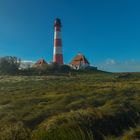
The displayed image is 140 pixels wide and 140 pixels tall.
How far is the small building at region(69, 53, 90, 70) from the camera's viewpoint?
136 meters

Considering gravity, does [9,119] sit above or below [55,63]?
below

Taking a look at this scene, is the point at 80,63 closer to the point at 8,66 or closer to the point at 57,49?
the point at 57,49

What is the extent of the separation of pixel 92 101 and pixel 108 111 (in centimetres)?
486

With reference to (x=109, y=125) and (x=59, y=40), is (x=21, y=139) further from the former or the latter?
(x=59, y=40)

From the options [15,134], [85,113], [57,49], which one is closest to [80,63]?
[57,49]

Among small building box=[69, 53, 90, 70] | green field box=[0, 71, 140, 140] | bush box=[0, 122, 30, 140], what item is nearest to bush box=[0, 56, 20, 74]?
small building box=[69, 53, 90, 70]

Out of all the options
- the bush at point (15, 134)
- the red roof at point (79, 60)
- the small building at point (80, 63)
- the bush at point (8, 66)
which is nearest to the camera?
the bush at point (15, 134)

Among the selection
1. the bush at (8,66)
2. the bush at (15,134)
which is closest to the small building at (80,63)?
the bush at (8,66)

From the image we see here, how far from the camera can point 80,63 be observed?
13762 cm

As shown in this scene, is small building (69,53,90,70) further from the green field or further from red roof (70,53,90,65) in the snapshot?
the green field

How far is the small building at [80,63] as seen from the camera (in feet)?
447

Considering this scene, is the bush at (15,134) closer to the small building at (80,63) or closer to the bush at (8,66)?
the bush at (8,66)

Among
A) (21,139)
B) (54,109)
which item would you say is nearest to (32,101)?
(54,109)

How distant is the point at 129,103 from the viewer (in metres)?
29.7
